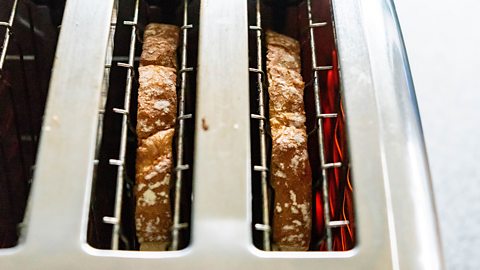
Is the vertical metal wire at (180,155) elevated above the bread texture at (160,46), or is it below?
below

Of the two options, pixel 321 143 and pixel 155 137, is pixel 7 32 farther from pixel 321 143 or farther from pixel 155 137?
pixel 321 143

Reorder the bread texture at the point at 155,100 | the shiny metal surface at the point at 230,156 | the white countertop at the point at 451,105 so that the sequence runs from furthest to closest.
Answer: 1. the white countertop at the point at 451,105
2. the bread texture at the point at 155,100
3. the shiny metal surface at the point at 230,156

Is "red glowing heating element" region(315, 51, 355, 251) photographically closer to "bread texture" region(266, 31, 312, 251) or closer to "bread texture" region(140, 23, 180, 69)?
"bread texture" region(266, 31, 312, 251)

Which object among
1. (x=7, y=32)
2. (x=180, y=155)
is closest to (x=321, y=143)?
(x=180, y=155)

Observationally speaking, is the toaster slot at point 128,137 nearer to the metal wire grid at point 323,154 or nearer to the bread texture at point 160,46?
the bread texture at point 160,46

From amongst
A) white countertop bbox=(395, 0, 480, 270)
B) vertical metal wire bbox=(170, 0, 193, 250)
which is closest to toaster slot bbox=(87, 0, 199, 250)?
vertical metal wire bbox=(170, 0, 193, 250)

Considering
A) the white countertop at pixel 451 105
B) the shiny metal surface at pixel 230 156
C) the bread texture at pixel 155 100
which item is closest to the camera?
the shiny metal surface at pixel 230 156

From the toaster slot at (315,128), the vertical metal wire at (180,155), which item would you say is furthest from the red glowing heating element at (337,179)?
the vertical metal wire at (180,155)
